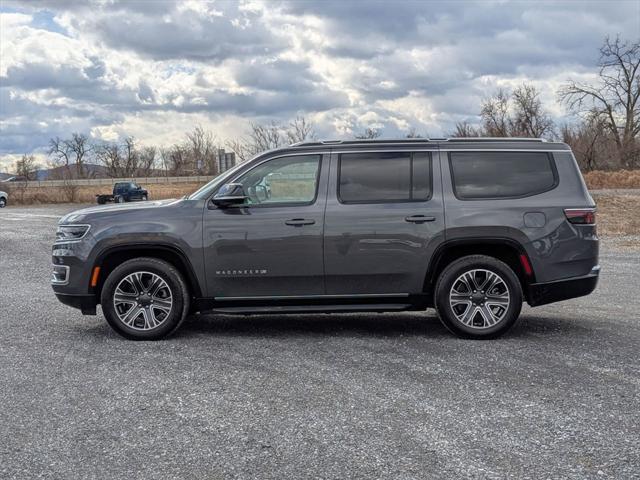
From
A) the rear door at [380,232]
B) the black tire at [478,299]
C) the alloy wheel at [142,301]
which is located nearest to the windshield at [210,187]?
the alloy wheel at [142,301]

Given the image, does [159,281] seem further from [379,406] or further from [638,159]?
[638,159]

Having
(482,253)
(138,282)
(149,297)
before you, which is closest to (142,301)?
(149,297)

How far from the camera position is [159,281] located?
646cm

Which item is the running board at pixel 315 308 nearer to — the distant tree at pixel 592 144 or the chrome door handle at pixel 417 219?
the chrome door handle at pixel 417 219

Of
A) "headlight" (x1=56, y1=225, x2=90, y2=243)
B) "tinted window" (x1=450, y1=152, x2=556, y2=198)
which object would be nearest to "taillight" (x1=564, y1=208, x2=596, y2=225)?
"tinted window" (x1=450, y1=152, x2=556, y2=198)

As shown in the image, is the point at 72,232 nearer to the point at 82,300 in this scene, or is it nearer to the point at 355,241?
the point at 82,300

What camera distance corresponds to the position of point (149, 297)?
650 centimetres

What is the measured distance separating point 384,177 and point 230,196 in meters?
1.47

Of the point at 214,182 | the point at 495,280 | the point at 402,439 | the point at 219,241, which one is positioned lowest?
the point at 402,439

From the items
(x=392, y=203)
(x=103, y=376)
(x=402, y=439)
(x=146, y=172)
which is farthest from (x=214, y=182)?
(x=146, y=172)

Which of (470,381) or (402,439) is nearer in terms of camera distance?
(402,439)

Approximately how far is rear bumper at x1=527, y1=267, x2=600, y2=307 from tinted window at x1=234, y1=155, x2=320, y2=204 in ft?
7.57

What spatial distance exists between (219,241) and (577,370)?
3.30m

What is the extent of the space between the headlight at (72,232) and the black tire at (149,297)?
476 millimetres
